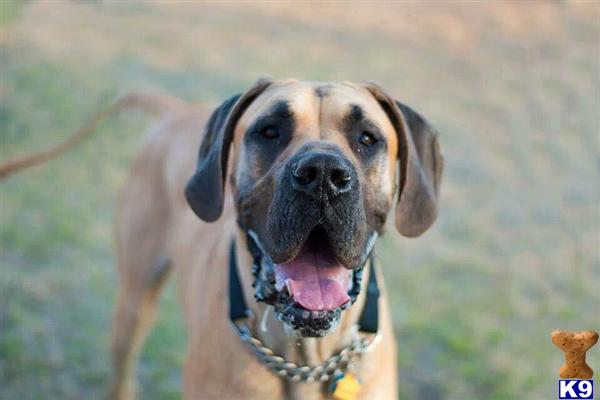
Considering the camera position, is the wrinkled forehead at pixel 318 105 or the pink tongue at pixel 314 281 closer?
the pink tongue at pixel 314 281

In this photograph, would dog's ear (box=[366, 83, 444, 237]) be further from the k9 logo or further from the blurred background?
the blurred background

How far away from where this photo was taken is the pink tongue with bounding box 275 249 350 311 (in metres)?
2.84

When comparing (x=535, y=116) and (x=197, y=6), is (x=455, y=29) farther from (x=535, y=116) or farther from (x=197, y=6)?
(x=197, y=6)

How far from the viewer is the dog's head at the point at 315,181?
273 cm

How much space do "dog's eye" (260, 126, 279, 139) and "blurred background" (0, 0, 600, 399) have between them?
7.58 ft

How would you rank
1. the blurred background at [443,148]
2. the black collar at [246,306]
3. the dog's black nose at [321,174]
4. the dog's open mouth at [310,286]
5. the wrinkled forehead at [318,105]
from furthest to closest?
the blurred background at [443,148]
the black collar at [246,306]
the wrinkled forehead at [318,105]
the dog's open mouth at [310,286]
the dog's black nose at [321,174]

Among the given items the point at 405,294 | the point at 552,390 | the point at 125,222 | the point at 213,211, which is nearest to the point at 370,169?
the point at 213,211

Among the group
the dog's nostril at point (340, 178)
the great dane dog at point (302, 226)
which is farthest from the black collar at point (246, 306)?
the dog's nostril at point (340, 178)

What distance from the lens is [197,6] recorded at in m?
11.6

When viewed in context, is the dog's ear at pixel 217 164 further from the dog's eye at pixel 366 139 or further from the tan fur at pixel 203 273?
the dog's eye at pixel 366 139

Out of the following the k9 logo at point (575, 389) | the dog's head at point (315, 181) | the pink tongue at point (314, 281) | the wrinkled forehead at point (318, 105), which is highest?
the wrinkled forehead at point (318, 105)

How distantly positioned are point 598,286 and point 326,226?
3.78m

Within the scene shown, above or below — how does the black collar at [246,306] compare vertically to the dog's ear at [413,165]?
below

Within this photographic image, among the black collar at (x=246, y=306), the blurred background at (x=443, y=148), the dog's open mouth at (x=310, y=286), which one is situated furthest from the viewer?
the blurred background at (x=443, y=148)
